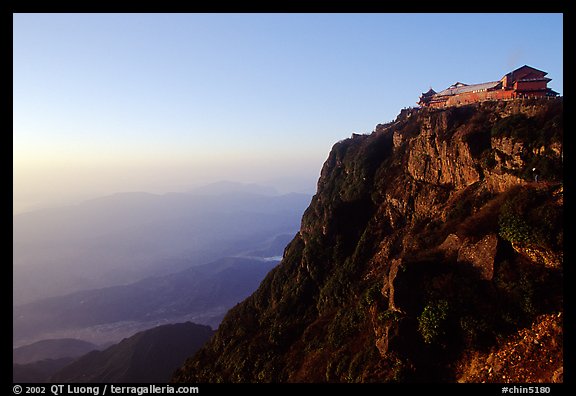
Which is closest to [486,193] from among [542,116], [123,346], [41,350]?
[542,116]

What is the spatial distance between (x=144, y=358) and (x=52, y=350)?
306 feet

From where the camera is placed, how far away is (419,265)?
20672 mm

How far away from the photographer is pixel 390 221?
35.4m

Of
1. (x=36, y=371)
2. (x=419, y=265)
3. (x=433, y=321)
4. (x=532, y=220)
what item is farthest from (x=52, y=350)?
(x=532, y=220)

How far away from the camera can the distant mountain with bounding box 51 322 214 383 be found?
83.0 metres

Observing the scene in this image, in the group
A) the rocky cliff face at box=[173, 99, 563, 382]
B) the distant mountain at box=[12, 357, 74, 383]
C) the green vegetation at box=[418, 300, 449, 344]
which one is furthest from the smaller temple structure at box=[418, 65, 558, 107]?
the distant mountain at box=[12, 357, 74, 383]

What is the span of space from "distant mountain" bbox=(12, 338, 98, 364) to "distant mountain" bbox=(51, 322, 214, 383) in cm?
6021

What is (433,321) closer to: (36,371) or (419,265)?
(419,265)

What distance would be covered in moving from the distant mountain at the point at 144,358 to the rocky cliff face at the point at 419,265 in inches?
2007

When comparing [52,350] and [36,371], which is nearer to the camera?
[36,371]

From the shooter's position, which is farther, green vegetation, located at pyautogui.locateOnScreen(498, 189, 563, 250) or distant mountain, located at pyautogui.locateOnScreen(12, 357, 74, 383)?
distant mountain, located at pyautogui.locateOnScreen(12, 357, 74, 383)

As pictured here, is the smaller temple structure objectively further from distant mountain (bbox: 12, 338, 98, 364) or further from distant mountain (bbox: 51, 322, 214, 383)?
distant mountain (bbox: 12, 338, 98, 364)
